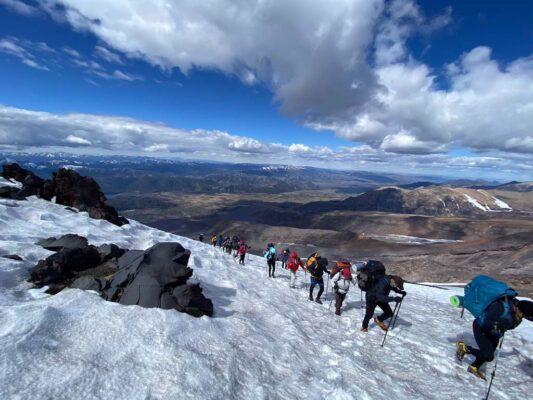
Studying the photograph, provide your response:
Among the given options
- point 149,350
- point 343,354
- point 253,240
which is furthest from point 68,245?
point 253,240

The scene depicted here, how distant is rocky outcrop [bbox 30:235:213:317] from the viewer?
33.7 feet

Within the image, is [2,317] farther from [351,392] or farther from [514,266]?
[514,266]

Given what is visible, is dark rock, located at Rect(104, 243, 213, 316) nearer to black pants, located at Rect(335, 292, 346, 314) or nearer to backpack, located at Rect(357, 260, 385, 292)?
backpack, located at Rect(357, 260, 385, 292)

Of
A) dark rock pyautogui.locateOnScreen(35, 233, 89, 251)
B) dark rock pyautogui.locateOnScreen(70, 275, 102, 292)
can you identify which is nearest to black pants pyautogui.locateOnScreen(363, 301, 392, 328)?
dark rock pyautogui.locateOnScreen(70, 275, 102, 292)

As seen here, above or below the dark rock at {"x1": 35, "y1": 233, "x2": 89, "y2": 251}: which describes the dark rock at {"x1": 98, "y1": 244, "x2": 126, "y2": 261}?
below

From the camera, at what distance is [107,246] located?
16375 mm

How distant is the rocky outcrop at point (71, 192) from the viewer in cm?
3091

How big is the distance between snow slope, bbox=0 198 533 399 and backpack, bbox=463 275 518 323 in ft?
7.28

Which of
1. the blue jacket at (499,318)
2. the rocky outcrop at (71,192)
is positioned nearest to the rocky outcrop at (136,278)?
the blue jacket at (499,318)

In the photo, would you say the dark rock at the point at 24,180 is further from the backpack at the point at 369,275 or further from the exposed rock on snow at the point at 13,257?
the backpack at the point at 369,275

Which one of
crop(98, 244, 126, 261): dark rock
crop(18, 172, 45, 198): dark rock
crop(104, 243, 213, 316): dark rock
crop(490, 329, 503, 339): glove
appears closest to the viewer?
crop(490, 329, 503, 339): glove

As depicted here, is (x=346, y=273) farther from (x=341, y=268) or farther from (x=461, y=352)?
(x=461, y=352)

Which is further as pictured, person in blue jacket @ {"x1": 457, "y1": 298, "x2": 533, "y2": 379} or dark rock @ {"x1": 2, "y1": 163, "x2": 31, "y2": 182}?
dark rock @ {"x1": 2, "y1": 163, "x2": 31, "y2": 182}

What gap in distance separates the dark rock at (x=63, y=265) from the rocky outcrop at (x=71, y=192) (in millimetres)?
17559
